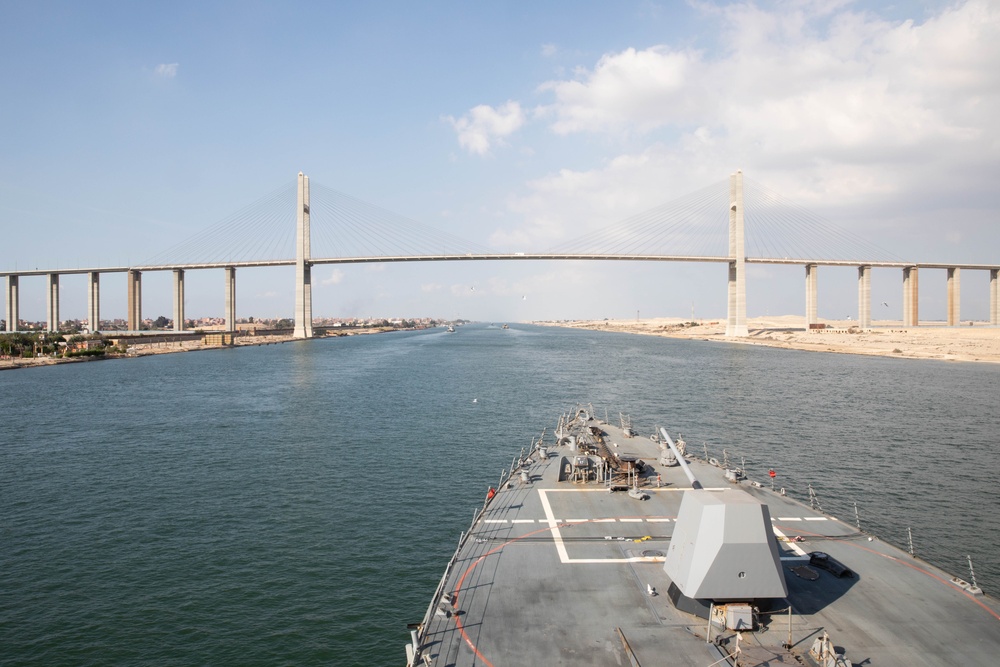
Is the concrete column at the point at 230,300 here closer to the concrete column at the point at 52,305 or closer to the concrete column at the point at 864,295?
the concrete column at the point at 52,305

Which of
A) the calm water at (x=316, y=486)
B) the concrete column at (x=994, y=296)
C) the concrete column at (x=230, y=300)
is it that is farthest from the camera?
the concrete column at (x=994, y=296)

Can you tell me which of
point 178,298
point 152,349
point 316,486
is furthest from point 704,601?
point 178,298

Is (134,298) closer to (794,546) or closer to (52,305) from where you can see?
(52,305)

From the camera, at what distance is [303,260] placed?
158m

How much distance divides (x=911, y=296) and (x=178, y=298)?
→ 209m

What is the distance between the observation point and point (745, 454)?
37562mm

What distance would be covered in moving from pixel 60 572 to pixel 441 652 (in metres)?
17.6

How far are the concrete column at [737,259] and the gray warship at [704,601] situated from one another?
14124 centimetres

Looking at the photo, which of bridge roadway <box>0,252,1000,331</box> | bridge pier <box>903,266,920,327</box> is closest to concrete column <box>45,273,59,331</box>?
bridge roadway <box>0,252,1000,331</box>

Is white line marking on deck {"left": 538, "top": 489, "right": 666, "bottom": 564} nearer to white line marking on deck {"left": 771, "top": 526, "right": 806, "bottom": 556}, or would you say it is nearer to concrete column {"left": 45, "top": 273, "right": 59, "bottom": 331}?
white line marking on deck {"left": 771, "top": 526, "right": 806, "bottom": 556}

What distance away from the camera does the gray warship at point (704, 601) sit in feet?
35.2

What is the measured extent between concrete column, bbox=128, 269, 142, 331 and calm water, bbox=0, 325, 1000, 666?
10200 cm

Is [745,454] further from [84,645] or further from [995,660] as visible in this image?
[84,645]

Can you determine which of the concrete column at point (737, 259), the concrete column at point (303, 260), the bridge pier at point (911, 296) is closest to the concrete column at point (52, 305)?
the concrete column at point (303, 260)
